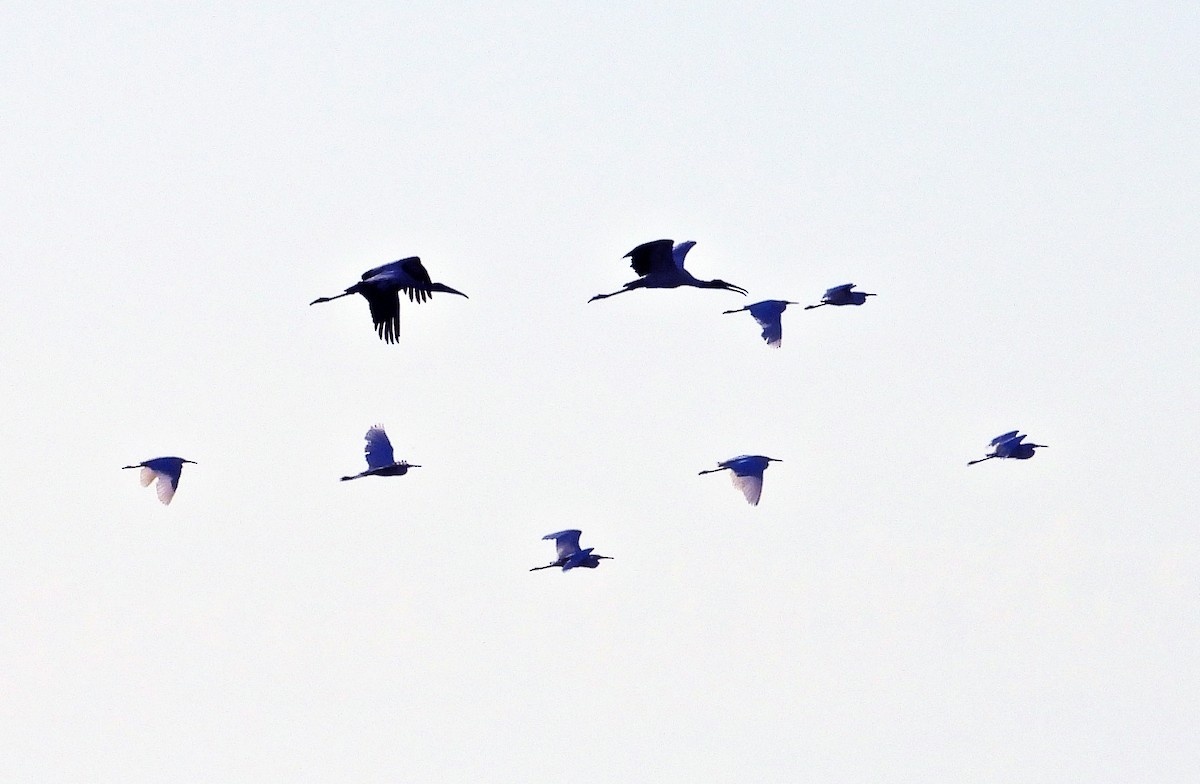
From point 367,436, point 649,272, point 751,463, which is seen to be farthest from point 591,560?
point 649,272

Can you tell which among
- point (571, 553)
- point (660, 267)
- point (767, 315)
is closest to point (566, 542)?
point (571, 553)

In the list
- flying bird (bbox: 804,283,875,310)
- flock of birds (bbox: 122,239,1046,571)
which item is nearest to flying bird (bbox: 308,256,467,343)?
flock of birds (bbox: 122,239,1046,571)

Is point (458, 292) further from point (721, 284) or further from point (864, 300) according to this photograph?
point (864, 300)

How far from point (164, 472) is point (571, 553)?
12.1 meters

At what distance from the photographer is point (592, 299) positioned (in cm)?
6712

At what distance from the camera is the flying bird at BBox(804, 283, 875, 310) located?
78312 millimetres

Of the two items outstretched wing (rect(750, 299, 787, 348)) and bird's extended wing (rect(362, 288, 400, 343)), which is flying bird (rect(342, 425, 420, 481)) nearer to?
bird's extended wing (rect(362, 288, 400, 343))

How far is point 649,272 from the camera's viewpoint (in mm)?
65500

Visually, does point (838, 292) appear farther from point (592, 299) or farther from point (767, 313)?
point (592, 299)

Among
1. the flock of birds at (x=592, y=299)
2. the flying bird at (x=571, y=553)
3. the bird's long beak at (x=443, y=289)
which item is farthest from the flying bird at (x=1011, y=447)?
the bird's long beak at (x=443, y=289)

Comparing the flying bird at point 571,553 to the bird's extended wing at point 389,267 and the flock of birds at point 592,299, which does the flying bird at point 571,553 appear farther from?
the bird's extended wing at point 389,267

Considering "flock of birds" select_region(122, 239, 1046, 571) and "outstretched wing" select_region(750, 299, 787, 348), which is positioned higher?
"outstretched wing" select_region(750, 299, 787, 348)

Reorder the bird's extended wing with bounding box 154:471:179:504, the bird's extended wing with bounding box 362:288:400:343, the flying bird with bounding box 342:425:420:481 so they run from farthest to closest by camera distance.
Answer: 1. the bird's extended wing with bounding box 154:471:179:504
2. the flying bird with bounding box 342:425:420:481
3. the bird's extended wing with bounding box 362:288:400:343

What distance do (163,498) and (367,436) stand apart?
7.33m
